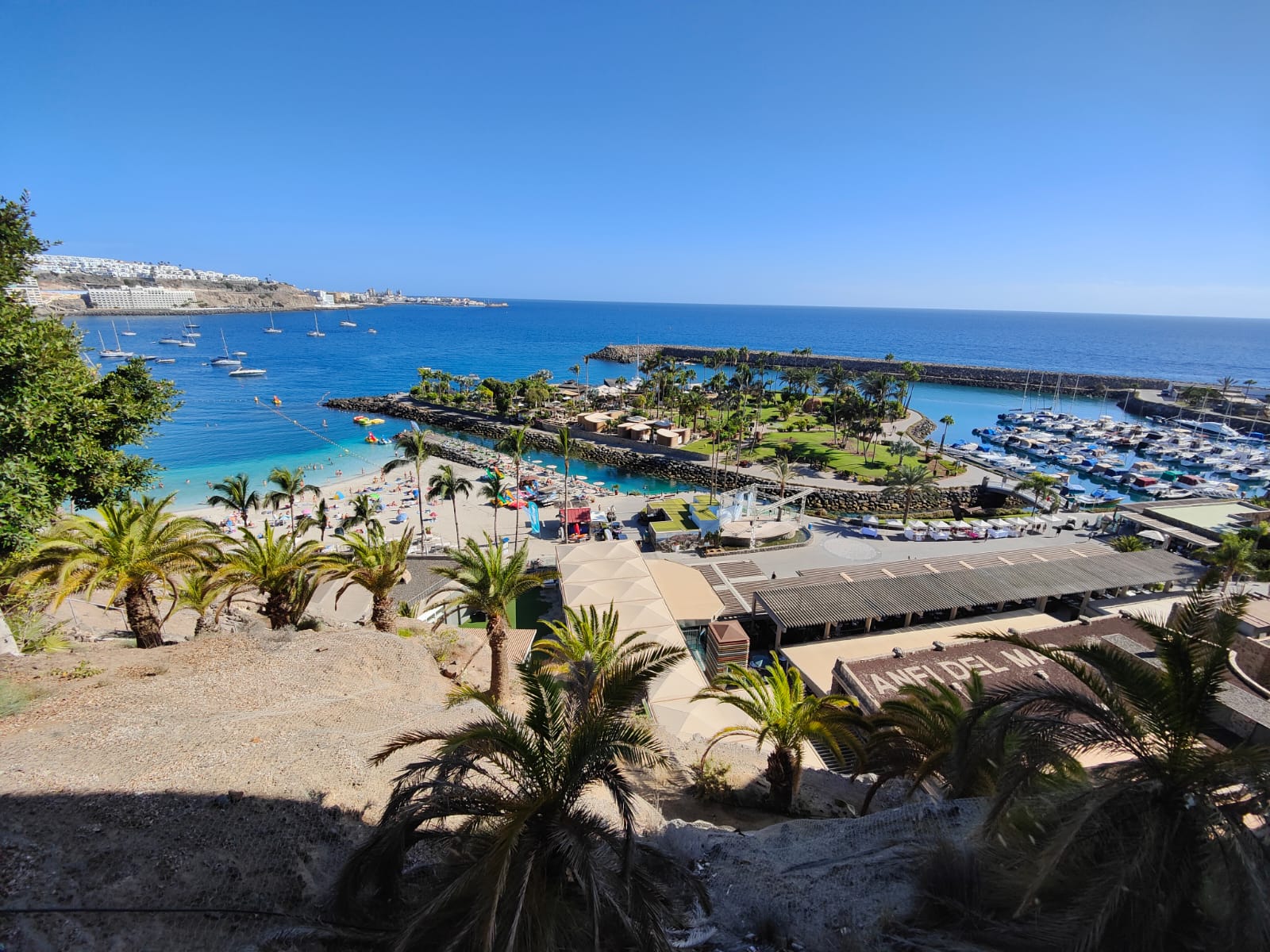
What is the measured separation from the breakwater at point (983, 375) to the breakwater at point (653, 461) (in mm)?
38743

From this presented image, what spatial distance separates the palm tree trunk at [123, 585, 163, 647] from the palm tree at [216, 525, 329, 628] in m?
1.61

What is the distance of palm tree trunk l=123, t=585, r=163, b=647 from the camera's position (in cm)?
1382

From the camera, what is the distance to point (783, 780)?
39.3 feet

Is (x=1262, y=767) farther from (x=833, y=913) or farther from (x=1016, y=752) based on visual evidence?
(x=833, y=913)

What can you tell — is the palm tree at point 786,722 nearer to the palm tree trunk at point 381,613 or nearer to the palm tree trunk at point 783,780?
the palm tree trunk at point 783,780

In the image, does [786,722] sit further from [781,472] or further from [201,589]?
[781,472]

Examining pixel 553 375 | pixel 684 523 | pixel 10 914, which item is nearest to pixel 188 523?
pixel 10 914

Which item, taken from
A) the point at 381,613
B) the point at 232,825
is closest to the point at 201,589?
the point at 381,613

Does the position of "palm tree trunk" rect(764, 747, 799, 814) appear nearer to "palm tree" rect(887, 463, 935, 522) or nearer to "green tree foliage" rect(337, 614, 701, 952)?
"green tree foliage" rect(337, 614, 701, 952)

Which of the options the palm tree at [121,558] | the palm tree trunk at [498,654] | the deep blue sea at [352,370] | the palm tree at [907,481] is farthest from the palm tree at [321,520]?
the palm tree at [907,481]

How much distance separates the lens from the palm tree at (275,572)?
14969 millimetres

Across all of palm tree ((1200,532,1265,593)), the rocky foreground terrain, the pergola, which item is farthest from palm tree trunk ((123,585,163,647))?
palm tree ((1200,532,1265,593))

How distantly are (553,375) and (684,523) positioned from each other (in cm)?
8310

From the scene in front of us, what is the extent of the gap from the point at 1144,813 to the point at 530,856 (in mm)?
6133
